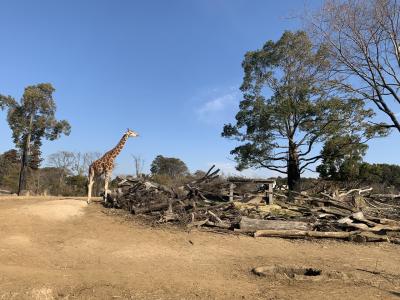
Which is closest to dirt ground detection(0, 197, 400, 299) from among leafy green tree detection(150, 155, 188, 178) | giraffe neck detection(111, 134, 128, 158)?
giraffe neck detection(111, 134, 128, 158)

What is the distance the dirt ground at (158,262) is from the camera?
6547 millimetres

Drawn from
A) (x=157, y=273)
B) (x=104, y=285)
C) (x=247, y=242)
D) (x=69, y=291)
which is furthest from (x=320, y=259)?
(x=69, y=291)

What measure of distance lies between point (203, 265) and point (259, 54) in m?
18.7

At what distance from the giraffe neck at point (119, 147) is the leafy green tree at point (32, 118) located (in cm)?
1273

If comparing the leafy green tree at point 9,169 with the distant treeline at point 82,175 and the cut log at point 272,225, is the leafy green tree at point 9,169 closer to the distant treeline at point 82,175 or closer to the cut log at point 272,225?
the distant treeline at point 82,175

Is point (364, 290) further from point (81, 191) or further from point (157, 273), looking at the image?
point (81, 191)

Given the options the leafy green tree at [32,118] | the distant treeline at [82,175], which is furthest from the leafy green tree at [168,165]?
the leafy green tree at [32,118]

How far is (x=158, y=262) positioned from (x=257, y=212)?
5612 millimetres

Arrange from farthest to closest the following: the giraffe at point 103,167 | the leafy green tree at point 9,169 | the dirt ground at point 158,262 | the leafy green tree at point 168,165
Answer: the leafy green tree at point 168,165, the leafy green tree at point 9,169, the giraffe at point 103,167, the dirt ground at point 158,262

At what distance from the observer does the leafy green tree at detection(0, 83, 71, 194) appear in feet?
89.9

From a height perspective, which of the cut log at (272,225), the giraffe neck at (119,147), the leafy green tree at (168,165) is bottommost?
the cut log at (272,225)

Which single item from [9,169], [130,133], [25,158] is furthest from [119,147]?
[9,169]

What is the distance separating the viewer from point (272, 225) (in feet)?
38.7

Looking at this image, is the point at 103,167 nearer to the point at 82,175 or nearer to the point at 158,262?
the point at 158,262
